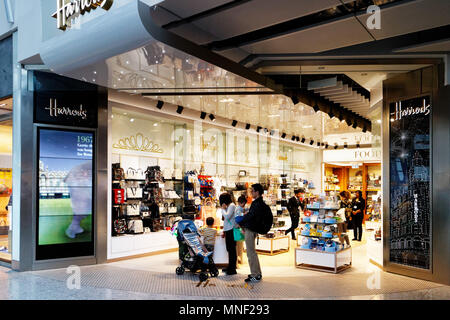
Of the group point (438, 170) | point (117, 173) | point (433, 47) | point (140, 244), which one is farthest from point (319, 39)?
point (140, 244)

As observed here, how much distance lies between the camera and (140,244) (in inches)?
334

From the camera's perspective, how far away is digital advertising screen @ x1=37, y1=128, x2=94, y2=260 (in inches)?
281

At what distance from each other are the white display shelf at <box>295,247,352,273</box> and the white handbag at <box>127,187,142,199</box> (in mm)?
3759

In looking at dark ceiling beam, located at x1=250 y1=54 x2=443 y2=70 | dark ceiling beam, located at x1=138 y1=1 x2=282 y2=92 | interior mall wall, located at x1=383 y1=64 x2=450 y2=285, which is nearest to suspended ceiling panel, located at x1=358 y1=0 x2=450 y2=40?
dark ceiling beam, located at x1=250 y1=54 x2=443 y2=70

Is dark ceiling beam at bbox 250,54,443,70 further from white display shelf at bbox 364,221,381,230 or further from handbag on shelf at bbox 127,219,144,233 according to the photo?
handbag on shelf at bbox 127,219,144,233

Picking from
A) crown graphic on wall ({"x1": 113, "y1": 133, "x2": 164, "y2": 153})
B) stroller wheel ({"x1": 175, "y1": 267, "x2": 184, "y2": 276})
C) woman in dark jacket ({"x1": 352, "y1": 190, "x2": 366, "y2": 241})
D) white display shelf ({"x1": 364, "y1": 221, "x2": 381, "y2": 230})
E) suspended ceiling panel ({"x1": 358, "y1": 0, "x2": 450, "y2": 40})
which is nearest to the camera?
suspended ceiling panel ({"x1": 358, "y1": 0, "x2": 450, "y2": 40})

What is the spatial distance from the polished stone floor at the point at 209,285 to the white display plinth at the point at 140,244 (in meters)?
0.63

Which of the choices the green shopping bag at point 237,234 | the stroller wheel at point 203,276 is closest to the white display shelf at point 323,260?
the green shopping bag at point 237,234

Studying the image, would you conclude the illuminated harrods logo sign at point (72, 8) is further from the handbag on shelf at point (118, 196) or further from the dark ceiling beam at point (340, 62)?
the handbag on shelf at point (118, 196)

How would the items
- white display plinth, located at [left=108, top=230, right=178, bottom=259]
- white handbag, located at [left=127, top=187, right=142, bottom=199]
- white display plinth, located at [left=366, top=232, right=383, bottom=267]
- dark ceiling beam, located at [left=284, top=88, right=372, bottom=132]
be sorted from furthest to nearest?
1. white handbag, located at [left=127, top=187, right=142, bottom=199]
2. dark ceiling beam, located at [left=284, top=88, right=372, bottom=132]
3. white display plinth, located at [left=108, top=230, right=178, bottom=259]
4. white display plinth, located at [left=366, top=232, right=383, bottom=267]

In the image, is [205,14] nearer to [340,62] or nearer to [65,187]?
[340,62]

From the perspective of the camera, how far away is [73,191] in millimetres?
7430
